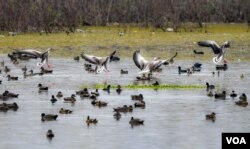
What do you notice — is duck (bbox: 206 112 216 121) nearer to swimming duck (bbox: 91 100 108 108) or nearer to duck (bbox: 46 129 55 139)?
swimming duck (bbox: 91 100 108 108)

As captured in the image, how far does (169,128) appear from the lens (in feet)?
92.2

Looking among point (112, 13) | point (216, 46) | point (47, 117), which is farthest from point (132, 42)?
point (47, 117)

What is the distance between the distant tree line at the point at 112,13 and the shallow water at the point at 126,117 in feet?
135

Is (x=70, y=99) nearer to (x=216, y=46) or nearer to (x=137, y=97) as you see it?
(x=137, y=97)

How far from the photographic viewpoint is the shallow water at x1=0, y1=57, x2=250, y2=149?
25.8m

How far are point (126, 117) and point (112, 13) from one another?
246 ft

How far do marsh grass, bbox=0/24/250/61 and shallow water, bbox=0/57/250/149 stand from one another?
1596cm

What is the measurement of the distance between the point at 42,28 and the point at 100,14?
1698cm

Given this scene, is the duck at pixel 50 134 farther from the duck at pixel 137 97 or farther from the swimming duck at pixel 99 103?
the duck at pixel 137 97

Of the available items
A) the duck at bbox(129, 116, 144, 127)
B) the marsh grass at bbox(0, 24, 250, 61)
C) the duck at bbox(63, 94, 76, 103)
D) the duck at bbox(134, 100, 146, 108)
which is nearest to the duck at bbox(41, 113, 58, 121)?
the duck at bbox(129, 116, 144, 127)

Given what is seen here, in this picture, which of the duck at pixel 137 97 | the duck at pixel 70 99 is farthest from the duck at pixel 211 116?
the duck at pixel 70 99

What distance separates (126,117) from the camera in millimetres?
30719

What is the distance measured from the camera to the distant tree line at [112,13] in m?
86.1

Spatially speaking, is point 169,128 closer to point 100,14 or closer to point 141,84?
point 141,84
